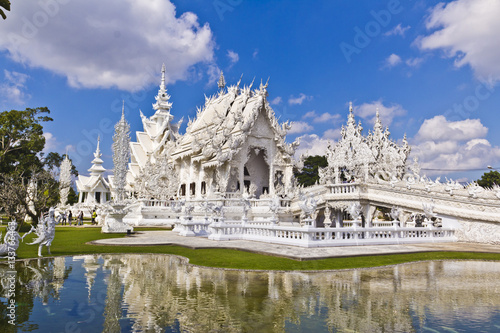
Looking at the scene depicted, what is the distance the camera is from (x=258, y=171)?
31297mm

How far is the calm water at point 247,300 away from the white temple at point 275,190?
4.69m

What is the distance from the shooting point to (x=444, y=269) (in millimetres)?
9000

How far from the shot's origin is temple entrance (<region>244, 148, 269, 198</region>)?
3083cm

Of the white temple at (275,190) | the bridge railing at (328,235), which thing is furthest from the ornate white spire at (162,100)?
the bridge railing at (328,235)

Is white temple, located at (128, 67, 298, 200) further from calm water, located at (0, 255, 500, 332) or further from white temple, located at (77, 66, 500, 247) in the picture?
calm water, located at (0, 255, 500, 332)

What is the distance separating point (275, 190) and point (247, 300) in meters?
23.1

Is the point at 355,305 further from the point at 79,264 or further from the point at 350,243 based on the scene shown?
the point at 350,243

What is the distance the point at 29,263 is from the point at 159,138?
35.0 meters

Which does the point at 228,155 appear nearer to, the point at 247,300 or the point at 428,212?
the point at 428,212

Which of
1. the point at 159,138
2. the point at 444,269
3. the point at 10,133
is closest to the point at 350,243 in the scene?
the point at 444,269

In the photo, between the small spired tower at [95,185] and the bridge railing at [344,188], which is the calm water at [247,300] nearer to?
the bridge railing at [344,188]

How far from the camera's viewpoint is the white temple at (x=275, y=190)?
15.0 m

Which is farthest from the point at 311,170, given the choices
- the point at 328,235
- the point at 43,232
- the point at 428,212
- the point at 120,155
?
the point at 43,232

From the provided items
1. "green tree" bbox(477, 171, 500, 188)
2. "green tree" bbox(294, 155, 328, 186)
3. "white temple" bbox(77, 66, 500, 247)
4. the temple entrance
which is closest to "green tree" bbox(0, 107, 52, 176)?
"white temple" bbox(77, 66, 500, 247)
